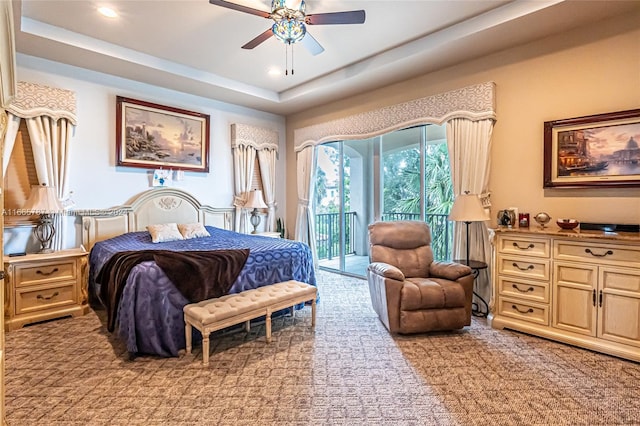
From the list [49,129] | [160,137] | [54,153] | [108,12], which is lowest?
[54,153]

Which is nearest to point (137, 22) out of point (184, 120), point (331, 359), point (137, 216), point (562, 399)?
point (184, 120)

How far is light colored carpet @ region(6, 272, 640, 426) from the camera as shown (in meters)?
1.92

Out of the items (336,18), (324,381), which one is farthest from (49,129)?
(324,381)

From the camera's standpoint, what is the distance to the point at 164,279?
2631 millimetres

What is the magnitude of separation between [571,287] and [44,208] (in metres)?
5.12

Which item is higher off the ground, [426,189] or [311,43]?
[311,43]

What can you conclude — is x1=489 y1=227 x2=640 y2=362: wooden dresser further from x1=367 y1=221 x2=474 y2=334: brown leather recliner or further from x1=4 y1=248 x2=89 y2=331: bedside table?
x1=4 y1=248 x2=89 y2=331: bedside table

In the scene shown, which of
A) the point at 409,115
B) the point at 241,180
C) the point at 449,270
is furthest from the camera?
the point at 241,180

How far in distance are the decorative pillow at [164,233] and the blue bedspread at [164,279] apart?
0.09 m

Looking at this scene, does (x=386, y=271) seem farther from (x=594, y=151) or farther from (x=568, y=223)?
(x=594, y=151)

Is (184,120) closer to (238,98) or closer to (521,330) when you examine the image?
(238,98)

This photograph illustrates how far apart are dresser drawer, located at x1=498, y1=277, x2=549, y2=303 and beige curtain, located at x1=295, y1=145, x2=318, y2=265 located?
10.4 ft

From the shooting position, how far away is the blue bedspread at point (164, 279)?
2535 mm

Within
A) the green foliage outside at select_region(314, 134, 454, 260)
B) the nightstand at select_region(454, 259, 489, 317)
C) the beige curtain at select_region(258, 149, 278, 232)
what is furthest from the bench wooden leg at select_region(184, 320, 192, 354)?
the beige curtain at select_region(258, 149, 278, 232)
